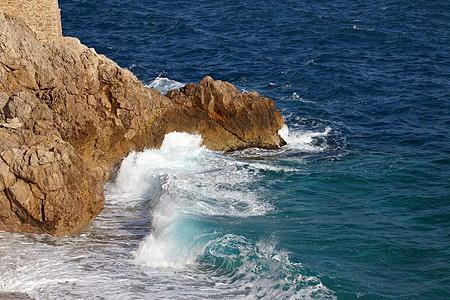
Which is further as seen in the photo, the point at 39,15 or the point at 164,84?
the point at 164,84

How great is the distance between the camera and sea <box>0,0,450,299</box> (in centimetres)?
1385

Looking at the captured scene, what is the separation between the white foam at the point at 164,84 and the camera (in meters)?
30.1

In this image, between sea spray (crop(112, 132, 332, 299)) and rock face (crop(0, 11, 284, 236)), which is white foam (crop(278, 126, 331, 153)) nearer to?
rock face (crop(0, 11, 284, 236))

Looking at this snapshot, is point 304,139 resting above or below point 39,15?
below

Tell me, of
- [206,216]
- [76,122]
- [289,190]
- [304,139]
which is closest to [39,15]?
[76,122]

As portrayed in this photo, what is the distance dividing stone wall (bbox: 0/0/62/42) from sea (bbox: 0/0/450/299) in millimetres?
5541

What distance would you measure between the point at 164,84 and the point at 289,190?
13.5 meters

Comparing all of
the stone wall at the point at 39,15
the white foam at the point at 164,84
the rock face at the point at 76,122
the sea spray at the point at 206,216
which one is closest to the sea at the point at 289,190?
the sea spray at the point at 206,216

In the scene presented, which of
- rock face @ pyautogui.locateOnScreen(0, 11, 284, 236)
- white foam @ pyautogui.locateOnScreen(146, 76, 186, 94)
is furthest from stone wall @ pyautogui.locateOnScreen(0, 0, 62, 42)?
white foam @ pyautogui.locateOnScreen(146, 76, 186, 94)

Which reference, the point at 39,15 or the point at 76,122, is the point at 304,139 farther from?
the point at 39,15

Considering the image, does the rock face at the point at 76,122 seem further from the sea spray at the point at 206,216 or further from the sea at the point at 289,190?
the sea spray at the point at 206,216

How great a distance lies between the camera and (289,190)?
19828 millimetres

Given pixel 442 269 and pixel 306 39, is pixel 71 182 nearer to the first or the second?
pixel 442 269

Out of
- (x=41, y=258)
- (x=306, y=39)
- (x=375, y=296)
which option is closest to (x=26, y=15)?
(x=41, y=258)
